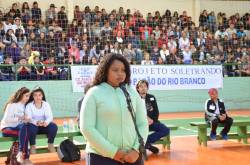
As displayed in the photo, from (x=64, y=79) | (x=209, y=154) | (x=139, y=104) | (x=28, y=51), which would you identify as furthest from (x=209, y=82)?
(x=139, y=104)

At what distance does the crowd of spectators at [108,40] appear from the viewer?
13648mm

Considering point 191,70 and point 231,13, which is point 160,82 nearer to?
point 191,70

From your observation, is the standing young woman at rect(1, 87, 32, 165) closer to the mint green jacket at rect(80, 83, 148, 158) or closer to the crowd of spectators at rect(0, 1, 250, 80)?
the mint green jacket at rect(80, 83, 148, 158)

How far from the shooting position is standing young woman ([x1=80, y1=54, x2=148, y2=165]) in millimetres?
2947

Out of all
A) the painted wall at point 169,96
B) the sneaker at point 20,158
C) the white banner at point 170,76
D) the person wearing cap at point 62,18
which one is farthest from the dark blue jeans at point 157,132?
the person wearing cap at point 62,18

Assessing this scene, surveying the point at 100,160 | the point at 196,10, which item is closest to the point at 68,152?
the point at 100,160

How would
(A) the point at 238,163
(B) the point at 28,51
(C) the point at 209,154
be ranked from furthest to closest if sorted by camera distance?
(B) the point at 28,51 → (C) the point at 209,154 → (A) the point at 238,163

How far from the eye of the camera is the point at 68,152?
267 inches

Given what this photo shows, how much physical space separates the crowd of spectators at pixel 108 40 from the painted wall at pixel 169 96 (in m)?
0.27

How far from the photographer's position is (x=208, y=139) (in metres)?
8.24

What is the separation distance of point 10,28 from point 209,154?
9.43 metres

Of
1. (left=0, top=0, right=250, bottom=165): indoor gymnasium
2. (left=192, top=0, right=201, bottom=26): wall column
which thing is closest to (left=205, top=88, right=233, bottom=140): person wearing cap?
(left=0, top=0, right=250, bottom=165): indoor gymnasium

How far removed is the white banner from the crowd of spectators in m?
0.48

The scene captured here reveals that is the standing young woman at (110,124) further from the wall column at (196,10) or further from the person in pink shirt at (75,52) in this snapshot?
the wall column at (196,10)
